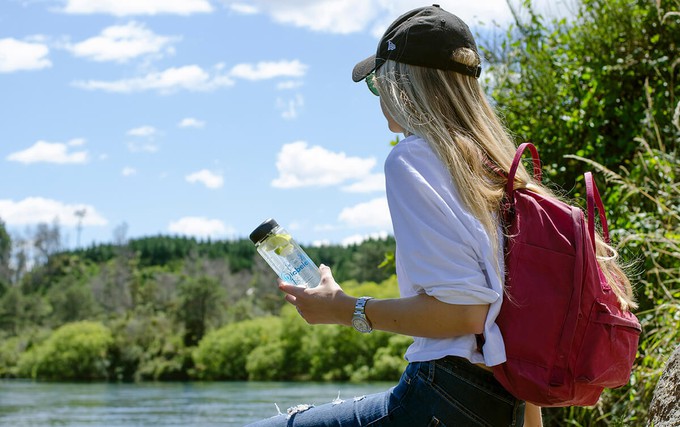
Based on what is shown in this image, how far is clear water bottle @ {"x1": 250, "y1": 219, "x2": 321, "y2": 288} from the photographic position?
1.99 m

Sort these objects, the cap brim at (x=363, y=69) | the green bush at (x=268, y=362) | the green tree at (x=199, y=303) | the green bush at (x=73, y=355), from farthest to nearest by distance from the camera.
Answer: the green tree at (x=199, y=303) < the green bush at (x=73, y=355) < the green bush at (x=268, y=362) < the cap brim at (x=363, y=69)

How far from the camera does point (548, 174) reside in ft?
18.1

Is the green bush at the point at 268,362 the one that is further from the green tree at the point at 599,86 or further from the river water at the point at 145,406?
the green tree at the point at 599,86

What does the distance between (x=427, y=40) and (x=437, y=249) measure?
0.47 meters

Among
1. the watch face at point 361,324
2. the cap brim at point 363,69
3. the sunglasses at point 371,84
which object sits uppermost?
the cap brim at point 363,69

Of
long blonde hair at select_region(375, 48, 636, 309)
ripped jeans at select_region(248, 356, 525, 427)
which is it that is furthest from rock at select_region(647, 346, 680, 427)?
ripped jeans at select_region(248, 356, 525, 427)

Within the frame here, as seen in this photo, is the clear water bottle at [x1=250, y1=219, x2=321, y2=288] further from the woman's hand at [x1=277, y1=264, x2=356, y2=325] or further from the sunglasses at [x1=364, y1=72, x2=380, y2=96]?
the sunglasses at [x1=364, y1=72, x2=380, y2=96]

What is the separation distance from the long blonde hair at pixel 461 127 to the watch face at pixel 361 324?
296mm

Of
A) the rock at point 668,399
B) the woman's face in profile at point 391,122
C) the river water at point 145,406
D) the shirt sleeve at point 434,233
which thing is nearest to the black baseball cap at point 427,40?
the woman's face in profile at point 391,122

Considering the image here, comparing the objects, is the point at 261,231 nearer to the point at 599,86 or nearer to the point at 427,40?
the point at 427,40

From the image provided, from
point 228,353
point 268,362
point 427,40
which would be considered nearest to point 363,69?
point 427,40

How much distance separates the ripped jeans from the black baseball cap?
61cm

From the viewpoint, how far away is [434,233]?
5.06 feet

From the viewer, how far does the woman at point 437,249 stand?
61.1 inches
